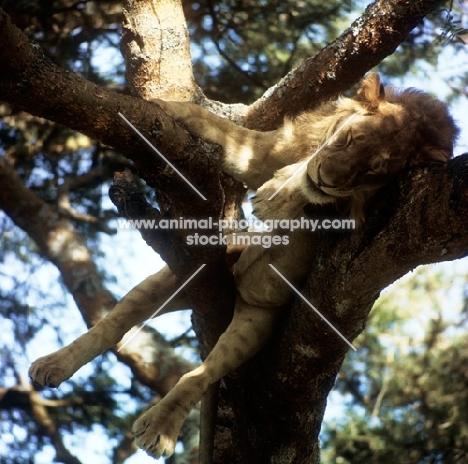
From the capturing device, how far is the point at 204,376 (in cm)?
375

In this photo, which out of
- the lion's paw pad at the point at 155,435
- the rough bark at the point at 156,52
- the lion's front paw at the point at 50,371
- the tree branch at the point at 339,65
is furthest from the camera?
the rough bark at the point at 156,52

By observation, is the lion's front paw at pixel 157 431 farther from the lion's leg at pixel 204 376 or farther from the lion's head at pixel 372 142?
the lion's head at pixel 372 142

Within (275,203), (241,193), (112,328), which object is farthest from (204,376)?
(241,193)

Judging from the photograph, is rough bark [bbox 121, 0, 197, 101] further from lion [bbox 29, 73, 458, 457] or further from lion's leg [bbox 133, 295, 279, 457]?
lion's leg [bbox 133, 295, 279, 457]

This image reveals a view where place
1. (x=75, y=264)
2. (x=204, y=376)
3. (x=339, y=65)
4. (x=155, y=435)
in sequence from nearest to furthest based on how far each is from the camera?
(x=155, y=435) → (x=204, y=376) → (x=339, y=65) → (x=75, y=264)

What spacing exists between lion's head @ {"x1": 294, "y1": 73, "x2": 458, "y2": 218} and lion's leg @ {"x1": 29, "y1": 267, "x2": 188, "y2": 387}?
1.15 meters

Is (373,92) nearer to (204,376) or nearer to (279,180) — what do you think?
(279,180)

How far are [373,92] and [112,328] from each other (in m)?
1.86

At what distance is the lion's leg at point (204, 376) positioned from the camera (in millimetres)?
3545

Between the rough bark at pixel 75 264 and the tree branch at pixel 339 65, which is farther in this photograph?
the rough bark at pixel 75 264

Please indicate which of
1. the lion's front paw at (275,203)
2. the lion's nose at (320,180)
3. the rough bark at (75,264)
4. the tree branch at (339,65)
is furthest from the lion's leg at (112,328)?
the rough bark at (75,264)

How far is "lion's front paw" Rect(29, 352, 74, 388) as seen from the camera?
3.75 metres

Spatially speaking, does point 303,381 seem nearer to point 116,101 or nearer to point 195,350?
point 116,101

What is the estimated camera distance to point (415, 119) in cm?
357
